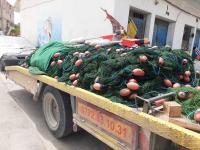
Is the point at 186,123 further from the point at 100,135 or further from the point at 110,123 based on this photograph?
the point at 100,135

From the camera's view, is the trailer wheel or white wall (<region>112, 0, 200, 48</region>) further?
white wall (<region>112, 0, 200, 48</region>)

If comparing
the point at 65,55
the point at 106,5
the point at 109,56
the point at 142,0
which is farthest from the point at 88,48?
the point at 142,0

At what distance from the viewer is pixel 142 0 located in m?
9.34

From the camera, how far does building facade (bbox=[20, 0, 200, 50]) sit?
348 inches

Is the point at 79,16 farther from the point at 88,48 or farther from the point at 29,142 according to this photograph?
the point at 29,142

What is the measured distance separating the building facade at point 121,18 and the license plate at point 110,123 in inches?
234

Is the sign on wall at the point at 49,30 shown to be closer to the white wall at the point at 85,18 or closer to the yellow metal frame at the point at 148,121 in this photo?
the white wall at the point at 85,18

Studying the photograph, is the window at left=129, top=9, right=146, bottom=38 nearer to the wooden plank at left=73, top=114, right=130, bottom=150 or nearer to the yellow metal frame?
the wooden plank at left=73, top=114, right=130, bottom=150

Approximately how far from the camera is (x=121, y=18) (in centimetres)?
854

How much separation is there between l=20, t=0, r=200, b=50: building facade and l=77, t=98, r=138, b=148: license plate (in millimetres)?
5934

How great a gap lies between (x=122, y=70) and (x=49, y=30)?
431 inches

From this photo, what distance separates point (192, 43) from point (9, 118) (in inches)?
515

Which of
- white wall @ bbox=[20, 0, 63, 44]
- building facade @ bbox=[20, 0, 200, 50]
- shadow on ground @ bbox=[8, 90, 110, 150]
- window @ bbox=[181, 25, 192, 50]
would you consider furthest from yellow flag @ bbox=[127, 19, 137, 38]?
window @ bbox=[181, 25, 192, 50]

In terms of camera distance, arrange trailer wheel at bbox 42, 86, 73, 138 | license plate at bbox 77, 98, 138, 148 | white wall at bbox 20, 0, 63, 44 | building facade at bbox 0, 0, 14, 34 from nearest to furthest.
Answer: license plate at bbox 77, 98, 138, 148, trailer wheel at bbox 42, 86, 73, 138, white wall at bbox 20, 0, 63, 44, building facade at bbox 0, 0, 14, 34
